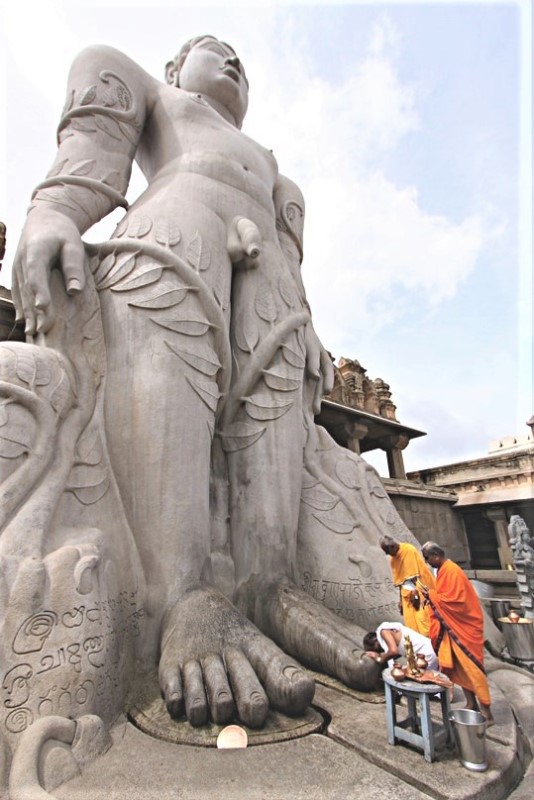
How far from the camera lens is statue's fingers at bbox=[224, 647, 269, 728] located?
1666 mm

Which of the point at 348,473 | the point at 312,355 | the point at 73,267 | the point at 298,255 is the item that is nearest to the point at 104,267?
the point at 73,267

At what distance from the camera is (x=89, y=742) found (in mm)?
1564

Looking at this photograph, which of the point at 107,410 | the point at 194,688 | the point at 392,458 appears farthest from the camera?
the point at 392,458

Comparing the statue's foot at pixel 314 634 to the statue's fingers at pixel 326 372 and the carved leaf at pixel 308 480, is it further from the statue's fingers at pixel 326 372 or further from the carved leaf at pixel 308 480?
the statue's fingers at pixel 326 372

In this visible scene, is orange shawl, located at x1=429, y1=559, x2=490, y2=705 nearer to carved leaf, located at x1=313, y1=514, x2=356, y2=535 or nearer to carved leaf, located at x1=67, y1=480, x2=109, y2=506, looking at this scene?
carved leaf, located at x1=313, y1=514, x2=356, y2=535

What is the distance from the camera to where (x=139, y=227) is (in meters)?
2.89

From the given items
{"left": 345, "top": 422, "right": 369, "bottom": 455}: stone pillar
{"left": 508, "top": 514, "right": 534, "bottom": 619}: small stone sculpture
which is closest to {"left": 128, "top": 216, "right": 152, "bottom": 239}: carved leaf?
{"left": 508, "top": 514, "right": 534, "bottom": 619}: small stone sculpture

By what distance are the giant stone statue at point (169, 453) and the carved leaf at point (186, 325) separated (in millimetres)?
13

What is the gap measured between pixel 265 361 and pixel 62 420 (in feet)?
4.32

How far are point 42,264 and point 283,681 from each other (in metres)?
2.33

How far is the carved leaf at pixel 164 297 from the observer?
264cm

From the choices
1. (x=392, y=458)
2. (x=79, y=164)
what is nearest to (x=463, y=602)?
(x=79, y=164)

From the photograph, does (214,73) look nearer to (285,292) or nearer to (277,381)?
(285,292)

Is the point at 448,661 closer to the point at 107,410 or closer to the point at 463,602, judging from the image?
the point at 463,602
